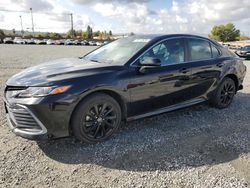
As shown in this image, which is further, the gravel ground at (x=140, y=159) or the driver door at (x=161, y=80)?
the driver door at (x=161, y=80)

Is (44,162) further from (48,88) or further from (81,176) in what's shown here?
(48,88)

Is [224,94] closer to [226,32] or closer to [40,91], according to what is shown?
[40,91]

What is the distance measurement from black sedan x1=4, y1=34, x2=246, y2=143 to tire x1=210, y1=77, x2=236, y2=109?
0.03m

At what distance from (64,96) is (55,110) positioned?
0.21 m

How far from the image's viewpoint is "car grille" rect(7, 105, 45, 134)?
301 centimetres

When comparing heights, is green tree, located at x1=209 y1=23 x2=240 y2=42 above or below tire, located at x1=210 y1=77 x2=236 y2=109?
above

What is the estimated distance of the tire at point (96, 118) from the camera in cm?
324

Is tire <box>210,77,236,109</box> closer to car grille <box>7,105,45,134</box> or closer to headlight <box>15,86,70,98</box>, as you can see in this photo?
headlight <box>15,86,70,98</box>

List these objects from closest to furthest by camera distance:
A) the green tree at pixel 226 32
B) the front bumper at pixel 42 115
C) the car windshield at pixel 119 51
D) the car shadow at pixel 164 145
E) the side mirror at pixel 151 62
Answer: the front bumper at pixel 42 115
the car shadow at pixel 164 145
the side mirror at pixel 151 62
the car windshield at pixel 119 51
the green tree at pixel 226 32

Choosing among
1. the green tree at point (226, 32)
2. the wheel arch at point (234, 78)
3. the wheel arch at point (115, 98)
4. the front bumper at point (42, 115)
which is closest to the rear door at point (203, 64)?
the wheel arch at point (234, 78)

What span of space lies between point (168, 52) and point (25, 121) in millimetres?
2550

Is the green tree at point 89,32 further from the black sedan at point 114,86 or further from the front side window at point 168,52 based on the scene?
the front side window at point 168,52

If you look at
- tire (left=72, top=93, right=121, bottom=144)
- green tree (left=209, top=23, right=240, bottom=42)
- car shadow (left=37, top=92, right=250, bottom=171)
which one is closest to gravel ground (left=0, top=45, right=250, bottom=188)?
car shadow (left=37, top=92, right=250, bottom=171)

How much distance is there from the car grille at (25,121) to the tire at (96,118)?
0.47 meters
